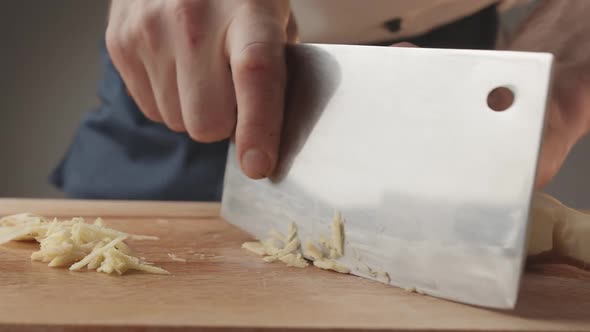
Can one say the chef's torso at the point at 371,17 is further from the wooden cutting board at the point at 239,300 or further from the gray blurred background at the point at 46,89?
the gray blurred background at the point at 46,89

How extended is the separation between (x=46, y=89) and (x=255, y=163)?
2.16m

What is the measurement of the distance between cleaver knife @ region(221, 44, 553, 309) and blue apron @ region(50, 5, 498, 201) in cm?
63

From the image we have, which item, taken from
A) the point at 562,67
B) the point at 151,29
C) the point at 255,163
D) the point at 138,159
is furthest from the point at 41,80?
the point at 562,67

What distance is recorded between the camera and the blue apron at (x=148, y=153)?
68.2 inches

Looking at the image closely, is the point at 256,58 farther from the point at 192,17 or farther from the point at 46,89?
the point at 46,89

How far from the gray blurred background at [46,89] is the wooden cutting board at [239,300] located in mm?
2070

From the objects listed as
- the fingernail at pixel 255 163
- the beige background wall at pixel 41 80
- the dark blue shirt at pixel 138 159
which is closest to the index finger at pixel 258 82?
the fingernail at pixel 255 163

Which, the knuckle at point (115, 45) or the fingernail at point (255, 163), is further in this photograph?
the knuckle at point (115, 45)

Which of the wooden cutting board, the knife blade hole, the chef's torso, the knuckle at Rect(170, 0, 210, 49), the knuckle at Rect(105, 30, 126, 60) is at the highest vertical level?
the chef's torso

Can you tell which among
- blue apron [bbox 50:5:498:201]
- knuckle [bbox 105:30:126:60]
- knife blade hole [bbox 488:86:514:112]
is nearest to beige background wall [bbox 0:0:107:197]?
blue apron [bbox 50:5:498:201]

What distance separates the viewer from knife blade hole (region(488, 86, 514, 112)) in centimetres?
85

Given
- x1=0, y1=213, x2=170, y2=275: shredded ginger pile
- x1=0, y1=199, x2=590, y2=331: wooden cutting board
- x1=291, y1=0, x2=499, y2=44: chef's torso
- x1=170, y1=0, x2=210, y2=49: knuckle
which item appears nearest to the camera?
x1=0, y1=199, x2=590, y2=331: wooden cutting board

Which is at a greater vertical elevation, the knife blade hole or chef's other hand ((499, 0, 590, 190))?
chef's other hand ((499, 0, 590, 190))

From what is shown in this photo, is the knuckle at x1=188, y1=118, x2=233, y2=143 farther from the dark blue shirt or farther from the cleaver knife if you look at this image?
the dark blue shirt
